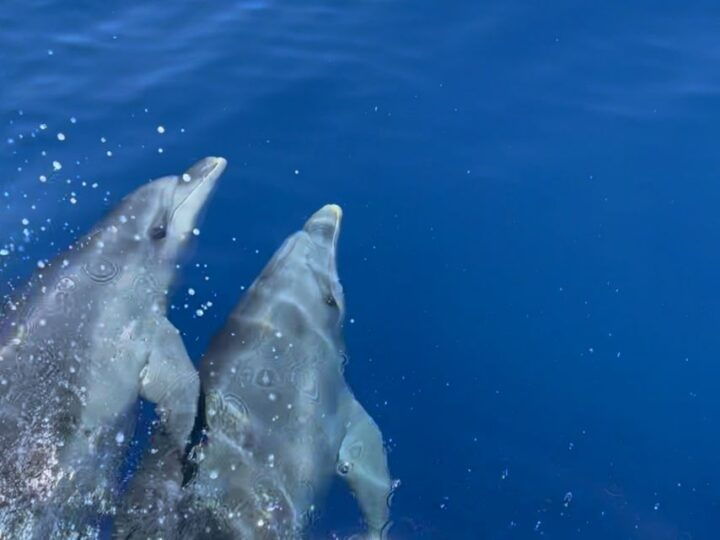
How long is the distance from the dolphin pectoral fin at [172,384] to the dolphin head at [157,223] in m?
0.94

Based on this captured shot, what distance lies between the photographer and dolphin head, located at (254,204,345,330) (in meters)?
10.5

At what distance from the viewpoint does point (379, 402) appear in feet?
33.2

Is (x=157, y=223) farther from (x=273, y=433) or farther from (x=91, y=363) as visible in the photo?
(x=273, y=433)

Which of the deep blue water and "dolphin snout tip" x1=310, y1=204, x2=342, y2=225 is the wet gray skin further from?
"dolphin snout tip" x1=310, y1=204, x2=342, y2=225

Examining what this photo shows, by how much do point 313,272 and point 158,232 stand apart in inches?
72.8

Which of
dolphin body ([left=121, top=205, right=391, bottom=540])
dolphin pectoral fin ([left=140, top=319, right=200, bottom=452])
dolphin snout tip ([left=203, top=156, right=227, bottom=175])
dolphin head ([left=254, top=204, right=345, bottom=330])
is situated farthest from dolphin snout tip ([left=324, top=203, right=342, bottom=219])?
dolphin pectoral fin ([left=140, top=319, right=200, bottom=452])

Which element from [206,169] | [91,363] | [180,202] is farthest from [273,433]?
[206,169]

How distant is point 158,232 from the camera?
1133 cm

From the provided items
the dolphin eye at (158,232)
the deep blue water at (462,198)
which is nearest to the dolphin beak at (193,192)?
the dolphin eye at (158,232)

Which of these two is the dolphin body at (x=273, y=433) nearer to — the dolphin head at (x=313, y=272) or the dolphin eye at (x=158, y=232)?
the dolphin head at (x=313, y=272)

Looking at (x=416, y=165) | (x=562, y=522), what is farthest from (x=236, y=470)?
(x=416, y=165)

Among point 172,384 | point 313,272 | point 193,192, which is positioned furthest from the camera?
point 193,192

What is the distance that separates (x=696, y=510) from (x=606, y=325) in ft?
6.96

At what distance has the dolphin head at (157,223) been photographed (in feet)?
36.1
